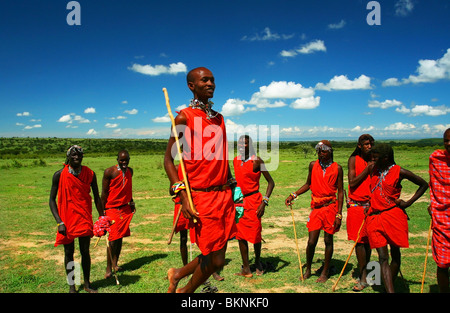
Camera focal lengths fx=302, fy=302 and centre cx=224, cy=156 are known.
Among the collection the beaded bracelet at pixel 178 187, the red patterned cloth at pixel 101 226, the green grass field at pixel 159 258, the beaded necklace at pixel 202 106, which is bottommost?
the green grass field at pixel 159 258

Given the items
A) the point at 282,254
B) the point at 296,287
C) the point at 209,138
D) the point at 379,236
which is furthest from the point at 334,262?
the point at 209,138

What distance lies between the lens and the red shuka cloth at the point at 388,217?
4004 millimetres

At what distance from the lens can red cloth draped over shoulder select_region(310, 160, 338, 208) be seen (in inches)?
188

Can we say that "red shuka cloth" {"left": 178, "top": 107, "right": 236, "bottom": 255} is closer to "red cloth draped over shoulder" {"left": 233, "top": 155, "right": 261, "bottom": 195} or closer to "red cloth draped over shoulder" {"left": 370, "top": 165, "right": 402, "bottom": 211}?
"red cloth draped over shoulder" {"left": 233, "top": 155, "right": 261, "bottom": 195}

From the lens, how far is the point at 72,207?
14.1 feet

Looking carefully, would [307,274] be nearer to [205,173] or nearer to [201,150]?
[205,173]

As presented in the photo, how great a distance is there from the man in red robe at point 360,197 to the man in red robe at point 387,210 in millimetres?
337

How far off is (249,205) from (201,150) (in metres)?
2.54

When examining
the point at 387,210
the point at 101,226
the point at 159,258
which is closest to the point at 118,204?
the point at 101,226

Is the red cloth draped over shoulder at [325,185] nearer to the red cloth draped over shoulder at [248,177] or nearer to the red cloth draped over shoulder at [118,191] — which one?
the red cloth draped over shoulder at [248,177]

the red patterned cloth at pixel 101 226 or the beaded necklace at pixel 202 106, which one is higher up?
the beaded necklace at pixel 202 106

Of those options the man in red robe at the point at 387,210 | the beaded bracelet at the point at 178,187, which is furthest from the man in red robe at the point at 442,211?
the beaded bracelet at the point at 178,187

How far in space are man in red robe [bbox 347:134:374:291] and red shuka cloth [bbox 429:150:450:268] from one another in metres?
0.95
